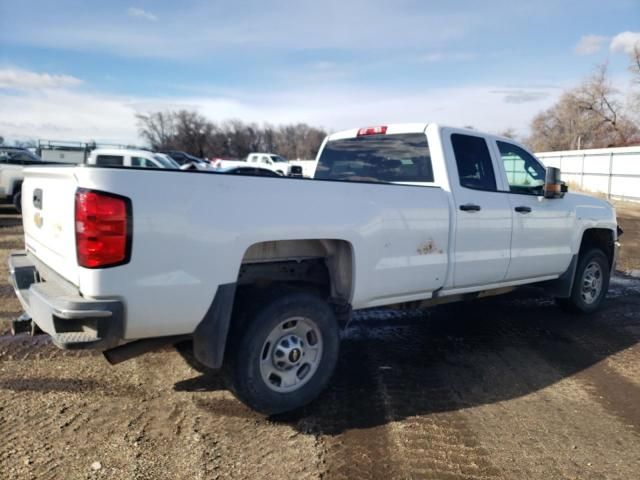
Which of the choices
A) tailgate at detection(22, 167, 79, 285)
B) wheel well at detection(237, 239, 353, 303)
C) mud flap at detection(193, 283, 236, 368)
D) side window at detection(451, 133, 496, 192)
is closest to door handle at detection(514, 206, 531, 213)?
side window at detection(451, 133, 496, 192)

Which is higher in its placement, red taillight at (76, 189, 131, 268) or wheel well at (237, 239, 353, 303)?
red taillight at (76, 189, 131, 268)

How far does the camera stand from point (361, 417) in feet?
12.1

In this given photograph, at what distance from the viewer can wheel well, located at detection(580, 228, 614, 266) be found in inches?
254

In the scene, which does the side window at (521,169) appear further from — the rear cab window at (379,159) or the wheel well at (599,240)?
the wheel well at (599,240)

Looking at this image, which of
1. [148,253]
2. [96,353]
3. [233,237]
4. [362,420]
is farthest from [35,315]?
[362,420]

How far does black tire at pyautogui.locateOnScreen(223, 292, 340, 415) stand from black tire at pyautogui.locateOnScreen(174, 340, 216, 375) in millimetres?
314

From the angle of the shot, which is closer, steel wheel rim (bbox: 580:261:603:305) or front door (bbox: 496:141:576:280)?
front door (bbox: 496:141:576:280)

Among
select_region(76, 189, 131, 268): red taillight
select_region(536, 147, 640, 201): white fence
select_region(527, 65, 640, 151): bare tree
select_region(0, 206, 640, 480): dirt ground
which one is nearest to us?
select_region(76, 189, 131, 268): red taillight

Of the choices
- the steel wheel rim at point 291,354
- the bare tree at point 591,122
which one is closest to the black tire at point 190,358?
the steel wheel rim at point 291,354

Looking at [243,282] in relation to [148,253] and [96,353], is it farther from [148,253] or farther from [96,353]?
[96,353]

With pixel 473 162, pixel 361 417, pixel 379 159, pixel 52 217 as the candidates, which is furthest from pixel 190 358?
pixel 473 162

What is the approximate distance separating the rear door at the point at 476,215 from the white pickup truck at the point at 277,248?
17 millimetres

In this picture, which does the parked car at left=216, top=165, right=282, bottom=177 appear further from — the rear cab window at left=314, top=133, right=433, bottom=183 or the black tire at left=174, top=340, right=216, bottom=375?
the black tire at left=174, top=340, right=216, bottom=375

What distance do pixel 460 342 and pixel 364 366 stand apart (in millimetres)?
1292
